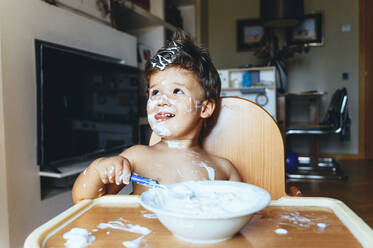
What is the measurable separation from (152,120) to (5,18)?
2.89 ft

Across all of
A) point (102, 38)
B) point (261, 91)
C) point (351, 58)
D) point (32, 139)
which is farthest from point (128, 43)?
point (351, 58)

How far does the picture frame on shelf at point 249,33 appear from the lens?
4.41 metres

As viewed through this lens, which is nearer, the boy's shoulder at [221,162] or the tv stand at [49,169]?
the boy's shoulder at [221,162]

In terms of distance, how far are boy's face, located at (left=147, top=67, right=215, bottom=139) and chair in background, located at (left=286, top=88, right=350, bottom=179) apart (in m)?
2.49

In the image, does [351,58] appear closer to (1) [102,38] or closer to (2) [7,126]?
(1) [102,38]

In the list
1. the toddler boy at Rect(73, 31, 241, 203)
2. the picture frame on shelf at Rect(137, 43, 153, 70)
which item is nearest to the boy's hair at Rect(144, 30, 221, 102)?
the toddler boy at Rect(73, 31, 241, 203)

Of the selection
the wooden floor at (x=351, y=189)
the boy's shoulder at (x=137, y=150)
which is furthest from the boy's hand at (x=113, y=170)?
the wooden floor at (x=351, y=189)

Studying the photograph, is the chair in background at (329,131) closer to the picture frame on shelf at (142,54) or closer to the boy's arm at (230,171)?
the picture frame on shelf at (142,54)

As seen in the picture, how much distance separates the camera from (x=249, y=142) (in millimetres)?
900

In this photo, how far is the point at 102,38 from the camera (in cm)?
192

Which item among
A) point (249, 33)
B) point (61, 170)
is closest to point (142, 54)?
point (61, 170)

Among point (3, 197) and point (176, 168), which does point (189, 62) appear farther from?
point (3, 197)

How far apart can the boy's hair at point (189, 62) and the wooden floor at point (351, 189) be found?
1.54 m

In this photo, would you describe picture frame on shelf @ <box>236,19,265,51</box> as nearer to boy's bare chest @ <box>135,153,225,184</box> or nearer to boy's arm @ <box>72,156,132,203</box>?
boy's bare chest @ <box>135,153,225,184</box>
